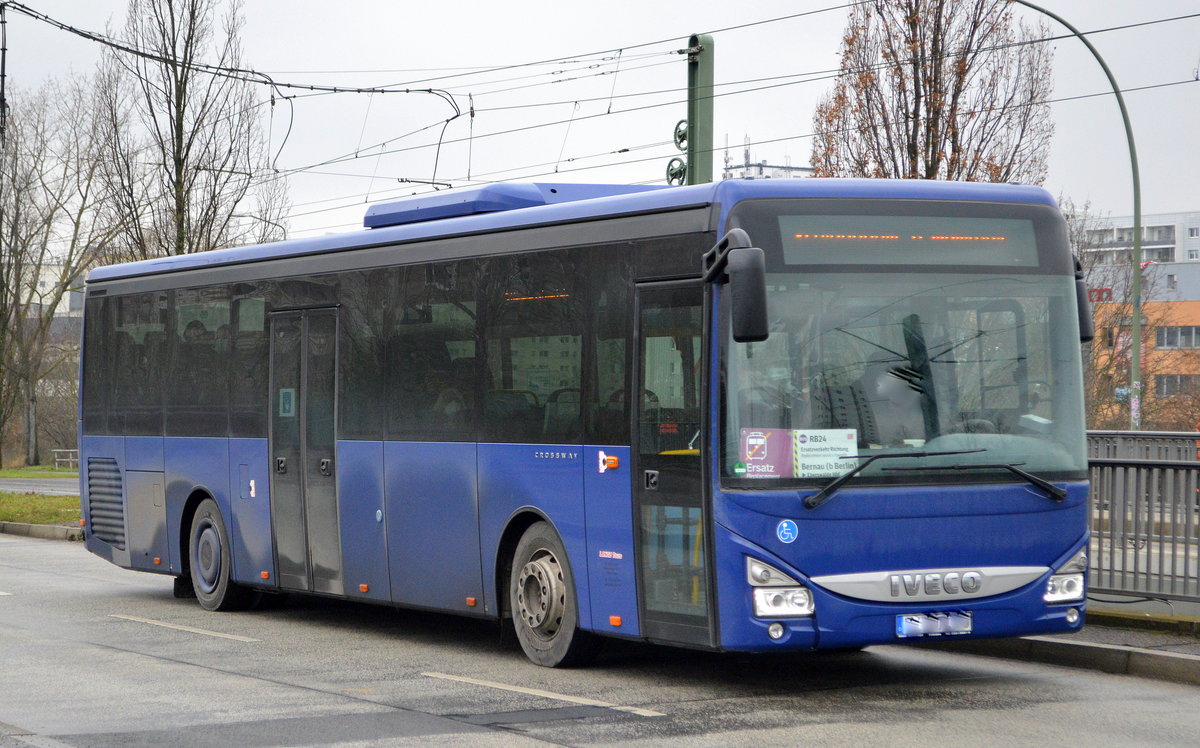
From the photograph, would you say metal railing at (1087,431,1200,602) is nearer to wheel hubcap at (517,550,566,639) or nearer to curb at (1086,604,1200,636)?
curb at (1086,604,1200,636)

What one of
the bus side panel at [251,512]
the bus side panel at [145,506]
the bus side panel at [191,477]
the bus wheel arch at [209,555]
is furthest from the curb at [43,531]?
the bus side panel at [251,512]

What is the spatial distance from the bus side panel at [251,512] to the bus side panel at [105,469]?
7.73ft

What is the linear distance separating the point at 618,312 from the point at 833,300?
Result: 1.61m

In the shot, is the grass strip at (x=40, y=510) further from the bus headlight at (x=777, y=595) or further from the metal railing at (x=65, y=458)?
the metal railing at (x=65, y=458)

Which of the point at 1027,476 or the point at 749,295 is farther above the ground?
the point at 749,295

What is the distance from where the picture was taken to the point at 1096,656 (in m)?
10.3

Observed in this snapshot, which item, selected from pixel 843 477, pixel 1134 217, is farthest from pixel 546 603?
pixel 1134 217

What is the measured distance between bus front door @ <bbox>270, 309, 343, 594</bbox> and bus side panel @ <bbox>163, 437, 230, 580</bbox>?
98 centimetres

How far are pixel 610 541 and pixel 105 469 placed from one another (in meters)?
8.76

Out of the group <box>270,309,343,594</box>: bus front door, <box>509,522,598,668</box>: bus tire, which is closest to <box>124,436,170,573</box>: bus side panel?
<box>270,309,343,594</box>: bus front door

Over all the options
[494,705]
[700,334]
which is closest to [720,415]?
[700,334]

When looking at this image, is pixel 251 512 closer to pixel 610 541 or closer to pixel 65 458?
pixel 610 541

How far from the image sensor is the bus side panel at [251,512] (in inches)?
552

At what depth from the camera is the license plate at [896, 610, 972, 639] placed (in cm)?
884
